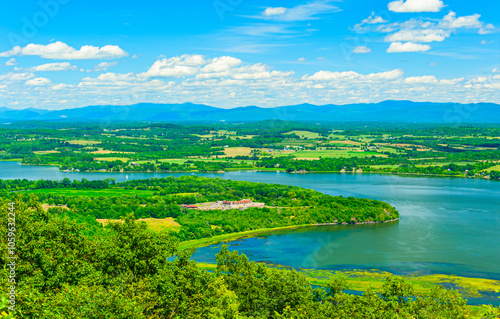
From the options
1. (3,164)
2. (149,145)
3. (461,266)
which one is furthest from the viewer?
(149,145)

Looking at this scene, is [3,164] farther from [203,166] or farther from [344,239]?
[344,239]

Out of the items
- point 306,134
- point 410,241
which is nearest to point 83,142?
point 306,134

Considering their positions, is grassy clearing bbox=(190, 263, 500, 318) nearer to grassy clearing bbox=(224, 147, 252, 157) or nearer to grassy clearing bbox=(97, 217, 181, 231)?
grassy clearing bbox=(97, 217, 181, 231)

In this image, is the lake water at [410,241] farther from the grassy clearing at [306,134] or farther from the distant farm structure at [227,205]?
the grassy clearing at [306,134]

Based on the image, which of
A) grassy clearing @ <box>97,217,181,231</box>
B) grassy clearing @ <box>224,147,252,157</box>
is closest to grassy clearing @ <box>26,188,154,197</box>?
grassy clearing @ <box>97,217,181,231</box>

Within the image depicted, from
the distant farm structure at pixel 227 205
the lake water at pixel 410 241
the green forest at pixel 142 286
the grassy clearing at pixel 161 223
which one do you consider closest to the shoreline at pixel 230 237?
the lake water at pixel 410 241

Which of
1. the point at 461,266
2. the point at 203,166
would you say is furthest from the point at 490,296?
the point at 203,166
